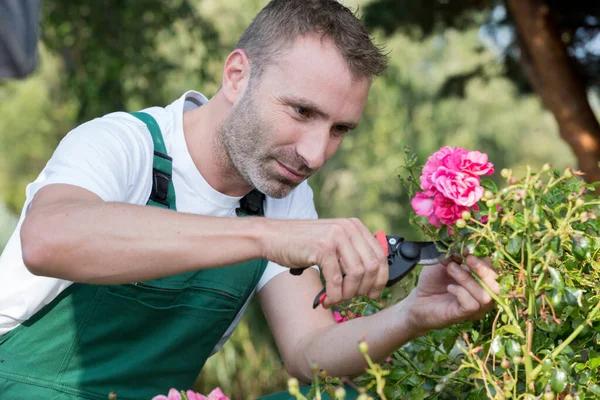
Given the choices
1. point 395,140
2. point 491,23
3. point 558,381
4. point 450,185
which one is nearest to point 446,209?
point 450,185

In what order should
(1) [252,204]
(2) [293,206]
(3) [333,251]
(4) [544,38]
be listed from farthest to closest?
A: (4) [544,38] → (2) [293,206] → (1) [252,204] → (3) [333,251]

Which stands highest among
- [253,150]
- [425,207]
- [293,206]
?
[425,207]

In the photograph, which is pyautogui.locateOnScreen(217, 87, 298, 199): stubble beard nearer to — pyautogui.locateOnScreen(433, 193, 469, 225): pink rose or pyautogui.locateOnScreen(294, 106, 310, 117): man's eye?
pyautogui.locateOnScreen(294, 106, 310, 117): man's eye

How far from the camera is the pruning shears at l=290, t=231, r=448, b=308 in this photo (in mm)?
1625

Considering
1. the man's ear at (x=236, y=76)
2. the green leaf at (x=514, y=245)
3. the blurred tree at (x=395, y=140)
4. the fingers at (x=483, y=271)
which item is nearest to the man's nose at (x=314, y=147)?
the man's ear at (x=236, y=76)

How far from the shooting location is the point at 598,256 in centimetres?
167

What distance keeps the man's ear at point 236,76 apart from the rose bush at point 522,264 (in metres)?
0.63

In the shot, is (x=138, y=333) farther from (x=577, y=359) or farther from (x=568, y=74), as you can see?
(x=568, y=74)

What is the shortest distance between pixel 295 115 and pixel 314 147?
0.33ft

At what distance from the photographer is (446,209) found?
5.04 feet

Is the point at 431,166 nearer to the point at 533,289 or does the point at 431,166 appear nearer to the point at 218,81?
the point at 533,289

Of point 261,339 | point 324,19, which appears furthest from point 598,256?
point 261,339

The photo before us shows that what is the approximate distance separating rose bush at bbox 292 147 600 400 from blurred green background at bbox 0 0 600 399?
33 cm

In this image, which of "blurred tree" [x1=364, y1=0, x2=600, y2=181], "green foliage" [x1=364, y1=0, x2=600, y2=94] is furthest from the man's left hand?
"green foliage" [x1=364, y1=0, x2=600, y2=94]
